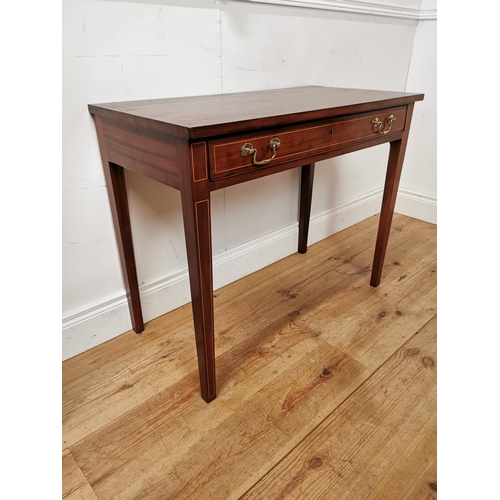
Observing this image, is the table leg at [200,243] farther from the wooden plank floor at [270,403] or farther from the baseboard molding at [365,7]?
the baseboard molding at [365,7]

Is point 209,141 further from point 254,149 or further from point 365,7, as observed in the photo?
point 365,7

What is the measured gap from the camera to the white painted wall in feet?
3.76

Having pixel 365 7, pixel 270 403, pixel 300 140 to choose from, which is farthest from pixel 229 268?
pixel 365 7

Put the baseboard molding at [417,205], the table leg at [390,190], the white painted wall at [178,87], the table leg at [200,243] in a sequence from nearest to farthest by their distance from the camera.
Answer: the table leg at [200,243] → the white painted wall at [178,87] → the table leg at [390,190] → the baseboard molding at [417,205]

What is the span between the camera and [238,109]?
3.51 feet

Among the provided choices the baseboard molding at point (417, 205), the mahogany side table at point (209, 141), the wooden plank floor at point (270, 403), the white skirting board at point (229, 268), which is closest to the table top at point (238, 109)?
the mahogany side table at point (209, 141)

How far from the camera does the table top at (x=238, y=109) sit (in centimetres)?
88

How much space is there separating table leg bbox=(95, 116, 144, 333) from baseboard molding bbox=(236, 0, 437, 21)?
0.78 m

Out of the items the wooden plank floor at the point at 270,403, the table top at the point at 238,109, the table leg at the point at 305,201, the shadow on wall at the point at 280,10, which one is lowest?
the wooden plank floor at the point at 270,403

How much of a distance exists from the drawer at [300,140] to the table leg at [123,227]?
449 mm

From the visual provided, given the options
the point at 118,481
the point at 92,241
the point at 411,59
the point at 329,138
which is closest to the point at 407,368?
the point at 329,138

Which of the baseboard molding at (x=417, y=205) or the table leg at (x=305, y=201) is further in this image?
the baseboard molding at (x=417, y=205)

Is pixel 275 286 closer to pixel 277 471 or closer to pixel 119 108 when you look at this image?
pixel 277 471

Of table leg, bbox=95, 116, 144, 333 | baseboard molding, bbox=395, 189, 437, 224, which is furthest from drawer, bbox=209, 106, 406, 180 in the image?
baseboard molding, bbox=395, 189, 437, 224
